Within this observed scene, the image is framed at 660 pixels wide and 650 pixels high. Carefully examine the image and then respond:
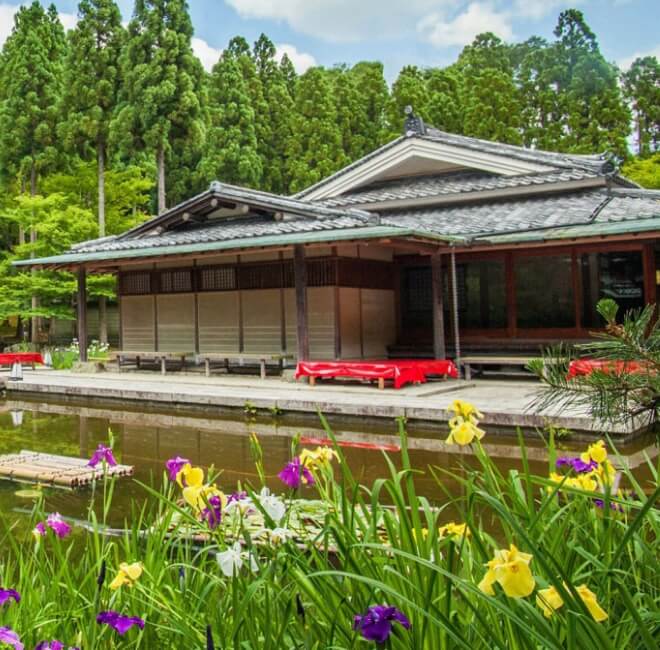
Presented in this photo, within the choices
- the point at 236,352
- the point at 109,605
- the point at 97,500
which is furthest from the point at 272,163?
the point at 109,605

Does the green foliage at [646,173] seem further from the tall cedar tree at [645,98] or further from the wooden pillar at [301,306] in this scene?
the wooden pillar at [301,306]

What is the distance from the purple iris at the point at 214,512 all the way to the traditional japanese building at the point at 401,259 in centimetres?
987

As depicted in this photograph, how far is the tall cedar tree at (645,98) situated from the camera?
29.3 metres

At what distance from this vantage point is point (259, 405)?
10.8m

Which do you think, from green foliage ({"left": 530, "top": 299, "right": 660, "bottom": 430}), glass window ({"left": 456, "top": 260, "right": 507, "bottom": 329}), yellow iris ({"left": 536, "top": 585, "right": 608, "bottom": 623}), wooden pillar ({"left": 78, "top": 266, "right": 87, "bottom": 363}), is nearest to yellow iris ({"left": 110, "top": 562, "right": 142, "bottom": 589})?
yellow iris ({"left": 536, "top": 585, "right": 608, "bottom": 623})

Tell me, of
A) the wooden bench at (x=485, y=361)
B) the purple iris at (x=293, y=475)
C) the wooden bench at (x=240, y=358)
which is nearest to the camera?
the purple iris at (x=293, y=475)

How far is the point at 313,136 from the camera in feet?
102

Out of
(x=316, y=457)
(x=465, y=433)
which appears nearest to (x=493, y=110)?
(x=316, y=457)

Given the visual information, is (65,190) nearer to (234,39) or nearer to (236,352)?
(236,352)

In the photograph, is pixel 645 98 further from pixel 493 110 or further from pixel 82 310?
pixel 82 310

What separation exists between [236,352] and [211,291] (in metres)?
1.63

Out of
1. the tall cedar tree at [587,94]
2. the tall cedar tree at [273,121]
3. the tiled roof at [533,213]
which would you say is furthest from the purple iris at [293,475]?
the tall cedar tree at [273,121]

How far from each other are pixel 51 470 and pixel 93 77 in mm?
20186

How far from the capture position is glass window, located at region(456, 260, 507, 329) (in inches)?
574
